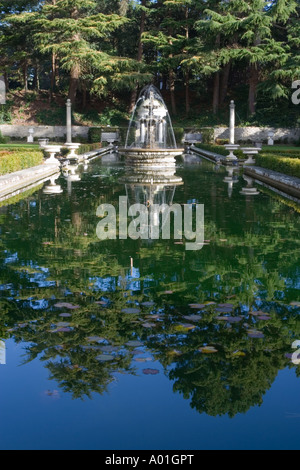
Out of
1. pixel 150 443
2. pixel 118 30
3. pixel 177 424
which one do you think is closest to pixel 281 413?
pixel 177 424

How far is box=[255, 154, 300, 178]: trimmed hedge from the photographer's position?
1516cm

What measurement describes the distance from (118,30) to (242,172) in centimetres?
3116

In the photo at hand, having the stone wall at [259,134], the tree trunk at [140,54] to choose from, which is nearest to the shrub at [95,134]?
the tree trunk at [140,54]

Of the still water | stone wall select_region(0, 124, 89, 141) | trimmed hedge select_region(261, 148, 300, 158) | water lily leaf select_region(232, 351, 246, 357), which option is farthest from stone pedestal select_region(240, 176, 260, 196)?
stone wall select_region(0, 124, 89, 141)

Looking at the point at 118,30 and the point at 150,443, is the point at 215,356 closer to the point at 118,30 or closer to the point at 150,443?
the point at 150,443

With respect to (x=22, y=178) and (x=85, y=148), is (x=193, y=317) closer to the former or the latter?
(x=22, y=178)

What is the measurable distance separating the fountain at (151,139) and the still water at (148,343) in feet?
45.1

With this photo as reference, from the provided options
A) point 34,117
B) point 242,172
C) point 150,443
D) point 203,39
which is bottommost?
point 150,443

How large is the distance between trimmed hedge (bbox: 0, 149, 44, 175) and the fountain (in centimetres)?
378

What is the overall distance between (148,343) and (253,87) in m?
39.2

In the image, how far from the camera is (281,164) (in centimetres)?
1691

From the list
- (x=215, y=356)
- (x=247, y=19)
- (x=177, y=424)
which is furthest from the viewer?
(x=247, y=19)

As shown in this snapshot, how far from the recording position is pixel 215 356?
395cm

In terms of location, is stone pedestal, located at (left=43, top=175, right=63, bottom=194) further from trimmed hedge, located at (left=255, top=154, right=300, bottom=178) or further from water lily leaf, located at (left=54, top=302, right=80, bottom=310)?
water lily leaf, located at (left=54, top=302, right=80, bottom=310)
